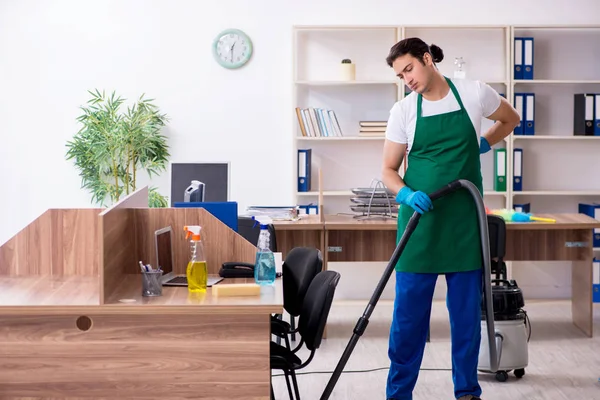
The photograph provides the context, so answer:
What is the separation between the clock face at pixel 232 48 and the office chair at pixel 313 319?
345cm

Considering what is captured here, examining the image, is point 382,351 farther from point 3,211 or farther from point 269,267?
point 3,211

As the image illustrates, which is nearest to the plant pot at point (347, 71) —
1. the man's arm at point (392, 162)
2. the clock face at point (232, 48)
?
the clock face at point (232, 48)

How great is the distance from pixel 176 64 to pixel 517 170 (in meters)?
2.60

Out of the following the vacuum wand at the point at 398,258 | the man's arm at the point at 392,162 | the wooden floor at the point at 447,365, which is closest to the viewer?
the vacuum wand at the point at 398,258

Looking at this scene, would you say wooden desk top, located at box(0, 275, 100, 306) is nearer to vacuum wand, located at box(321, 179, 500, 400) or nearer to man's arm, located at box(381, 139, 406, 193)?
vacuum wand, located at box(321, 179, 500, 400)

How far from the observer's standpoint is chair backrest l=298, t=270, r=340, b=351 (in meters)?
2.91

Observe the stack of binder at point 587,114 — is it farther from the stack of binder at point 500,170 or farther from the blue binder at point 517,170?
the stack of binder at point 500,170

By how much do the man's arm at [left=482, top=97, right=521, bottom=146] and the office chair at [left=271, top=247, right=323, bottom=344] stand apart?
993 millimetres

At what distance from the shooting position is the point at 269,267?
3.12 m

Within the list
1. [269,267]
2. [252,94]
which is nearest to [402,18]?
[252,94]

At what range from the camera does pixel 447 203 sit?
3586mm

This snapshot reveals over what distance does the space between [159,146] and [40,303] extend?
3.59 metres

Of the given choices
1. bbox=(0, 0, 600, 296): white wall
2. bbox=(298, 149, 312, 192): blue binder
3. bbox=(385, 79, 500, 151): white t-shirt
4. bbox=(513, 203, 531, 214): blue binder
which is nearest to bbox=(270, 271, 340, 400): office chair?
bbox=(385, 79, 500, 151): white t-shirt

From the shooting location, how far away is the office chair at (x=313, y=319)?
2.91 m
